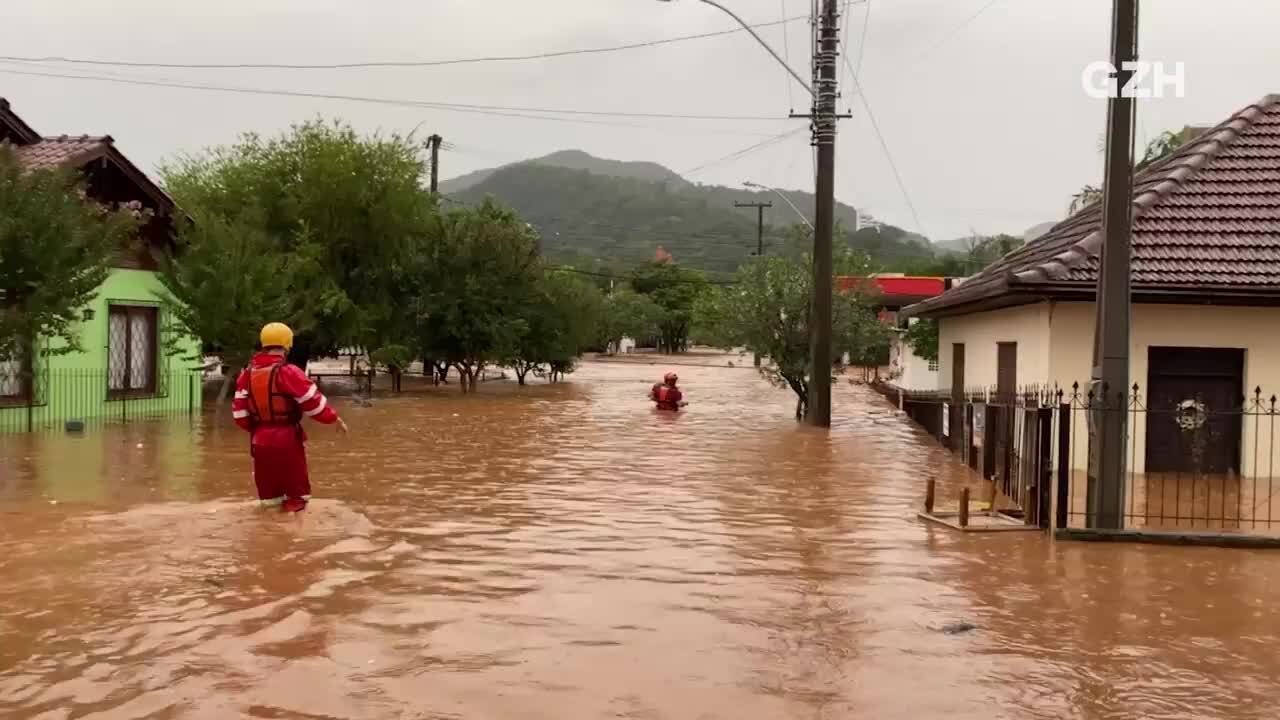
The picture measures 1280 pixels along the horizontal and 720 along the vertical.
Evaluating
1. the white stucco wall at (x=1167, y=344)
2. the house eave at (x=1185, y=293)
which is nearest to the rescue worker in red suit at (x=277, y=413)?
the house eave at (x=1185, y=293)

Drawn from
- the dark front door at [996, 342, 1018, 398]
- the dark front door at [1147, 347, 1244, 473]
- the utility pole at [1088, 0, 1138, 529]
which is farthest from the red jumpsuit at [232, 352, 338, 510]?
the dark front door at [996, 342, 1018, 398]

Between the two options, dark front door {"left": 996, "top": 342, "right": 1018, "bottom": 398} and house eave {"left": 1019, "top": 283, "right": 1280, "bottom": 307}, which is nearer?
house eave {"left": 1019, "top": 283, "right": 1280, "bottom": 307}

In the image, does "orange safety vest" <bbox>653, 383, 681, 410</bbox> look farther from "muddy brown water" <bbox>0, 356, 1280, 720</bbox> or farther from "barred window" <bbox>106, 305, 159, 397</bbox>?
"muddy brown water" <bbox>0, 356, 1280, 720</bbox>

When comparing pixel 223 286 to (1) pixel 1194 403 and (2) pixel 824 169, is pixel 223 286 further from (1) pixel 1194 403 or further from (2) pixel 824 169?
(1) pixel 1194 403

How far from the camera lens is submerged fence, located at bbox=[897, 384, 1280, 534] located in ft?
35.9

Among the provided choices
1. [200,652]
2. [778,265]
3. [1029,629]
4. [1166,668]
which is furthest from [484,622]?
[778,265]

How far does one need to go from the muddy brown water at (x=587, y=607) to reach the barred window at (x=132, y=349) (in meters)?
8.42

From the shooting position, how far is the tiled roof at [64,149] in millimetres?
20734

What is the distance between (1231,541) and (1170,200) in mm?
7823

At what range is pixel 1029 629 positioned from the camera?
7.52 m

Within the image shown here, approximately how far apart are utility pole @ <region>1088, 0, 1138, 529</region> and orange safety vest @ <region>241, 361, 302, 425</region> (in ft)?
23.0

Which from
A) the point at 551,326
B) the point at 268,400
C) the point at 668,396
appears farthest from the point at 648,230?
the point at 268,400

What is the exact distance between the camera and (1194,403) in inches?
615

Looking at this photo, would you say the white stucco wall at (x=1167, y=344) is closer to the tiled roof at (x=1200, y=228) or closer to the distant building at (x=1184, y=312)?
the distant building at (x=1184, y=312)
